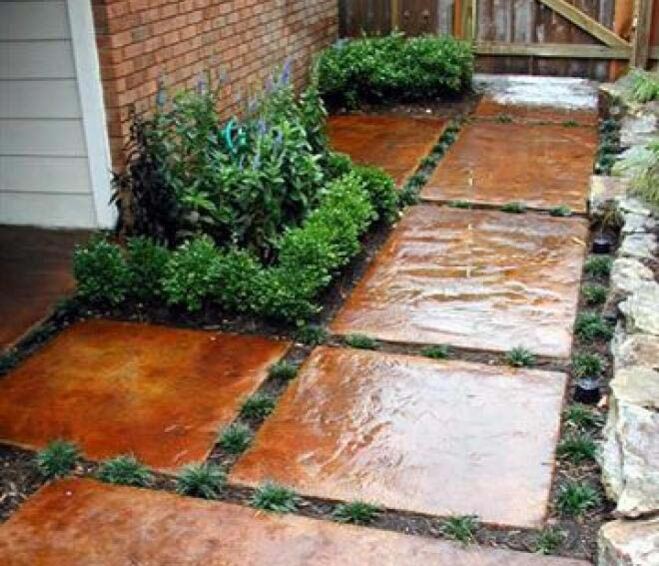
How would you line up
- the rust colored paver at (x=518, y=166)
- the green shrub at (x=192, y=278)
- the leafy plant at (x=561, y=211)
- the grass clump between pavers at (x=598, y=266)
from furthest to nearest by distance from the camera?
the rust colored paver at (x=518, y=166) < the leafy plant at (x=561, y=211) < the grass clump between pavers at (x=598, y=266) < the green shrub at (x=192, y=278)

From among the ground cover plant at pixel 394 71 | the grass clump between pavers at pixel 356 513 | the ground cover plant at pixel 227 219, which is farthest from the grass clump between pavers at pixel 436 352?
the ground cover plant at pixel 394 71

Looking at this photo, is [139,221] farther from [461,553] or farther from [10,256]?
[461,553]

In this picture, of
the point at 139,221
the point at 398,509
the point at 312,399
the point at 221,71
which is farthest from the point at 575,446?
the point at 221,71

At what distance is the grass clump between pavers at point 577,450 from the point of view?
2.66m

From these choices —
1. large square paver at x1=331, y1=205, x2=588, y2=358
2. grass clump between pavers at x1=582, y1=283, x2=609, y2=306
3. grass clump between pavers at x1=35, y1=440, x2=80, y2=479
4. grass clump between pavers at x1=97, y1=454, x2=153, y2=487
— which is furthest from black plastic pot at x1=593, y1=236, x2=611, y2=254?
grass clump between pavers at x1=35, y1=440, x2=80, y2=479

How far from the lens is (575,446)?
2.70 m

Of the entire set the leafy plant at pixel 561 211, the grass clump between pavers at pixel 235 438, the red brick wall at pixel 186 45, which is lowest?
the grass clump between pavers at pixel 235 438

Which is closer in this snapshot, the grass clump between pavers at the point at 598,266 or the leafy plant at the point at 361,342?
the leafy plant at the point at 361,342

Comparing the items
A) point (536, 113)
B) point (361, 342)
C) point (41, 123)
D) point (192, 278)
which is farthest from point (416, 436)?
point (536, 113)

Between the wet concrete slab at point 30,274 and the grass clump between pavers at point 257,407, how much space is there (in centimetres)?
103

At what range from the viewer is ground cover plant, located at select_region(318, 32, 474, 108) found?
22.8 feet

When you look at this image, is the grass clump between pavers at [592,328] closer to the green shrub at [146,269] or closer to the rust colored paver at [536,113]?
the green shrub at [146,269]

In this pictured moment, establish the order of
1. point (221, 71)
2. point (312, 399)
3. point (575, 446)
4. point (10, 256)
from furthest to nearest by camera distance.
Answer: point (221, 71) < point (10, 256) < point (312, 399) < point (575, 446)

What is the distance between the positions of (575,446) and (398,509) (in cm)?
59
